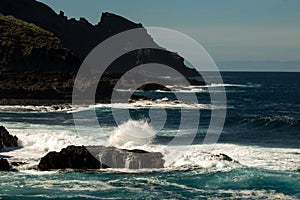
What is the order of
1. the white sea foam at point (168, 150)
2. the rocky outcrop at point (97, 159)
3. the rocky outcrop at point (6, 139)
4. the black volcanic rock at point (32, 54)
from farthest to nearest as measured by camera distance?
the black volcanic rock at point (32, 54), the rocky outcrop at point (6, 139), the white sea foam at point (168, 150), the rocky outcrop at point (97, 159)

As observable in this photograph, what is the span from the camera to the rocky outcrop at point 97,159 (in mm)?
30656

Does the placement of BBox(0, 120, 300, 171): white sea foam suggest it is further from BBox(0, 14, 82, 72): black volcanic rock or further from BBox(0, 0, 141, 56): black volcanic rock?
BBox(0, 0, 141, 56): black volcanic rock

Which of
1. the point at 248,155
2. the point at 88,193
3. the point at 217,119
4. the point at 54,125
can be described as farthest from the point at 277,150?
the point at 217,119

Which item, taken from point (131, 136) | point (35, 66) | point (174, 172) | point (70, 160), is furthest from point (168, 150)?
point (35, 66)

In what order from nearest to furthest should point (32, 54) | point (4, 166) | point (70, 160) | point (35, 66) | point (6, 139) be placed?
point (4, 166)
point (70, 160)
point (6, 139)
point (35, 66)
point (32, 54)

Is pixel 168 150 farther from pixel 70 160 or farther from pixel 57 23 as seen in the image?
pixel 57 23

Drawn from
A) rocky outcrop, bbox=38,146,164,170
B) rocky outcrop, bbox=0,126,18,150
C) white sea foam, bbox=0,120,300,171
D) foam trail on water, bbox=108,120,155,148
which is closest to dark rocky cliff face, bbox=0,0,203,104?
white sea foam, bbox=0,120,300,171

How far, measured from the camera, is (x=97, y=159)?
102 ft

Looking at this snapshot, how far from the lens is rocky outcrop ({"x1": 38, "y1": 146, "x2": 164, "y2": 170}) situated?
3066 cm

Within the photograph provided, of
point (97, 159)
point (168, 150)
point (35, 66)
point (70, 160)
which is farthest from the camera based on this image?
point (35, 66)

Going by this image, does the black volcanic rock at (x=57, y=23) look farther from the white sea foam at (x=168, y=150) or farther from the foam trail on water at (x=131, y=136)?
the white sea foam at (x=168, y=150)

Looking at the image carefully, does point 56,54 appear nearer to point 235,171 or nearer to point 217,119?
point 217,119

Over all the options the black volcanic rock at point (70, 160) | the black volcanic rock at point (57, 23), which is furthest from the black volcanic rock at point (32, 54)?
the black volcanic rock at point (70, 160)

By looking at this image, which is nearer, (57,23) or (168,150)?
(168,150)
